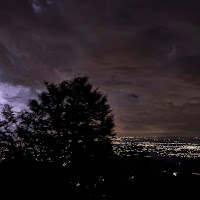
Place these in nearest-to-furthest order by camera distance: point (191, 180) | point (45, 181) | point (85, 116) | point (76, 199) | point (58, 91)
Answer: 1. point (45, 181)
2. point (76, 199)
3. point (85, 116)
4. point (58, 91)
5. point (191, 180)

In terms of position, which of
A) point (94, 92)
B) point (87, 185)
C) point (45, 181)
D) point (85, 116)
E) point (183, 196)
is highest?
point (94, 92)

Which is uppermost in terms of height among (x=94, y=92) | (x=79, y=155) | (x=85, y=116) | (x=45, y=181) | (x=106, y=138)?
(x=94, y=92)

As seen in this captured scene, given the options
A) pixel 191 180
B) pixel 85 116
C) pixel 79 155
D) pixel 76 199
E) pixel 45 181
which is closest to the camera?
pixel 45 181

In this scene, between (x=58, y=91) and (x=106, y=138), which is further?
(x=58, y=91)

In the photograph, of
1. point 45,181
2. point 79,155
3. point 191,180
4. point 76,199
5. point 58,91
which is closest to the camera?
point 45,181

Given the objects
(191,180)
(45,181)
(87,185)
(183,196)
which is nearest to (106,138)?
(87,185)

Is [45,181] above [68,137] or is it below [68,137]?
below

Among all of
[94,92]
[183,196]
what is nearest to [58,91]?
[94,92]

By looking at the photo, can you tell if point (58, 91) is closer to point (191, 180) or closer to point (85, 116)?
point (85, 116)

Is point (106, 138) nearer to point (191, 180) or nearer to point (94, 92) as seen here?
point (94, 92)
